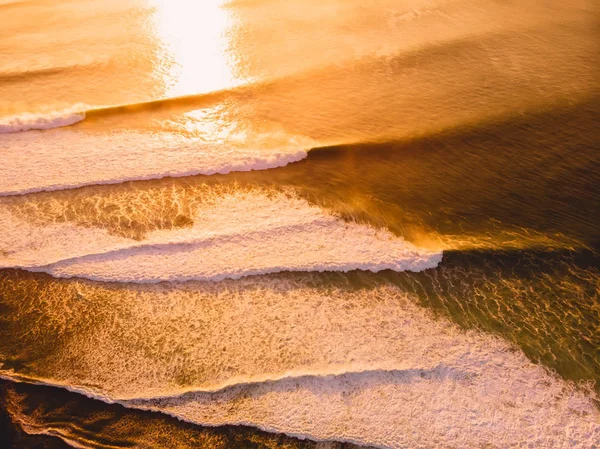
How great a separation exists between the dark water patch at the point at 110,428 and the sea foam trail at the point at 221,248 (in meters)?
1.19

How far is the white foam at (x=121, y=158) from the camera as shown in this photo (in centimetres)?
494

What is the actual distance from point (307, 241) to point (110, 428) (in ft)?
7.63

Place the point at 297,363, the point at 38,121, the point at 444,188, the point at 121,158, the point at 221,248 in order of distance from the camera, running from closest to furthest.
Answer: the point at 297,363 < the point at 221,248 < the point at 444,188 < the point at 121,158 < the point at 38,121

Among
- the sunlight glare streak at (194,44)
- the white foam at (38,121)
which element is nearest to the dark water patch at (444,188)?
the white foam at (38,121)

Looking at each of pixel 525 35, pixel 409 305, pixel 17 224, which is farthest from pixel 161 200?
pixel 525 35

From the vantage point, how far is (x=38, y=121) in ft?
19.0

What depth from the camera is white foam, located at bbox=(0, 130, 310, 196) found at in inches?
195

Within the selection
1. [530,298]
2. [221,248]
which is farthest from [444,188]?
[221,248]

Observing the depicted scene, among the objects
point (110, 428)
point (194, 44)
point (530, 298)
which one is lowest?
point (110, 428)

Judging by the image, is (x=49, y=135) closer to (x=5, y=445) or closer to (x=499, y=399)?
(x=5, y=445)

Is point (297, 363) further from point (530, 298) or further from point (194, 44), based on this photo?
point (194, 44)

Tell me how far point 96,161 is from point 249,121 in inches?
79.7

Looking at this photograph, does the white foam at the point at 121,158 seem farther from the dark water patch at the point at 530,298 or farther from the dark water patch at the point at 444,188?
the dark water patch at the point at 530,298

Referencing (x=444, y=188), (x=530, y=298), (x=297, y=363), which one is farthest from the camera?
(x=444, y=188)
